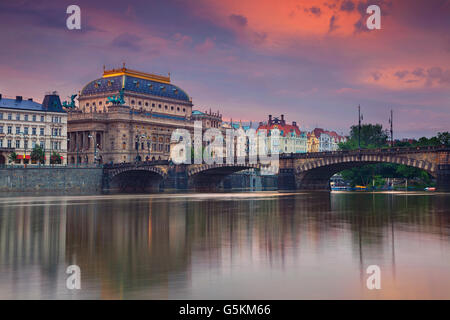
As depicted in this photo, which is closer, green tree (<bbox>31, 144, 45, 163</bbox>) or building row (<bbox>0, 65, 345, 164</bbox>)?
green tree (<bbox>31, 144, 45, 163</bbox>)

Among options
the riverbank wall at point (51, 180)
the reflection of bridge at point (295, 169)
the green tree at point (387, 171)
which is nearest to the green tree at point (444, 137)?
the green tree at point (387, 171)

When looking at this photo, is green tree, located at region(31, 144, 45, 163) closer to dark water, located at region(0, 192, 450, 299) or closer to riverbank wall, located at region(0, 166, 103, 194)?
riverbank wall, located at region(0, 166, 103, 194)

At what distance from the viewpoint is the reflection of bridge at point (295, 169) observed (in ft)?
301

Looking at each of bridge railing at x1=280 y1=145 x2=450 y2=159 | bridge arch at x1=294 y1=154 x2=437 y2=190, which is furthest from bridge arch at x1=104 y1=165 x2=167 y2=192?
bridge railing at x1=280 y1=145 x2=450 y2=159

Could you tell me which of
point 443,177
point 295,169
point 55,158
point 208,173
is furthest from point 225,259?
point 55,158

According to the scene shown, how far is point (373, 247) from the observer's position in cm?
2186

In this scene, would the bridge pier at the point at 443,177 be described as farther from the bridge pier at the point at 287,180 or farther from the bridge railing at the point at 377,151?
the bridge pier at the point at 287,180

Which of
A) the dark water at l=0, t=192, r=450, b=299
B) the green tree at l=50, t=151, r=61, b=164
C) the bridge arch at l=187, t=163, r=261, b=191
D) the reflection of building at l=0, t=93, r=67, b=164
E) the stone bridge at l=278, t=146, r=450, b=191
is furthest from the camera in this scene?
the green tree at l=50, t=151, r=61, b=164

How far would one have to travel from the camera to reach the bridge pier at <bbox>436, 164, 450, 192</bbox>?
8838cm

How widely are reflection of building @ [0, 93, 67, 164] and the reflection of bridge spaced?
2251 centimetres

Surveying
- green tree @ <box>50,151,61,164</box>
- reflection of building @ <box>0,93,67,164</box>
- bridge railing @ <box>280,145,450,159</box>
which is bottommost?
bridge railing @ <box>280,145,450,159</box>

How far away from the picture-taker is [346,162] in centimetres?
10306

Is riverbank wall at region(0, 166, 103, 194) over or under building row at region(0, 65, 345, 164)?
under
